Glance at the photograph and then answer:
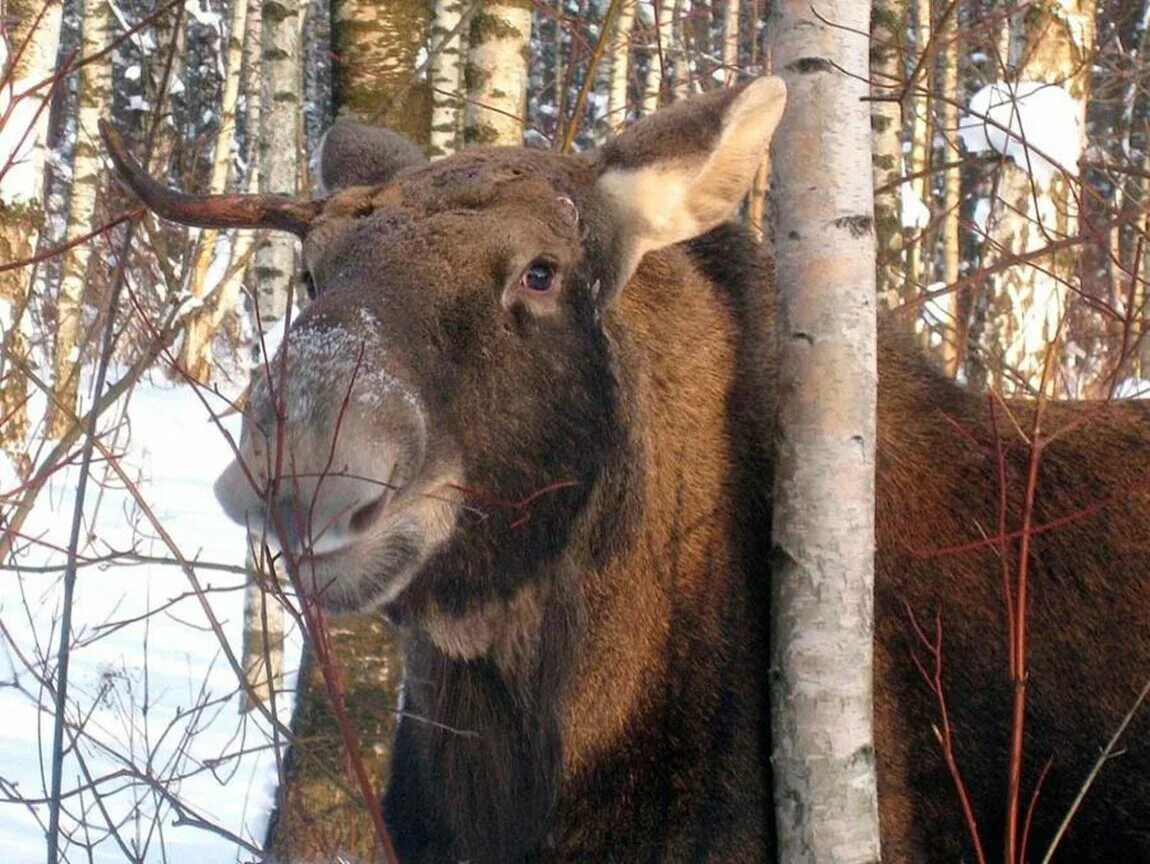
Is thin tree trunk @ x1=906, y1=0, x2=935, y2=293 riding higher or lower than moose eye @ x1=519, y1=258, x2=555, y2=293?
higher

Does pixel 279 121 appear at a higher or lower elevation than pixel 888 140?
higher

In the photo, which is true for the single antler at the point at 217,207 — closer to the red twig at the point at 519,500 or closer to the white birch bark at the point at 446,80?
the red twig at the point at 519,500

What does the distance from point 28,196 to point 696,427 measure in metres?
4.56

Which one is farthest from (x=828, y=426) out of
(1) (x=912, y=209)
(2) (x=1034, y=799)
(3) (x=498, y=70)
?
(1) (x=912, y=209)

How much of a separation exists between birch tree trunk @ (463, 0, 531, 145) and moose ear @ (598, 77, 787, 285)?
6.64ft

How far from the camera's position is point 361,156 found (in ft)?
13.5

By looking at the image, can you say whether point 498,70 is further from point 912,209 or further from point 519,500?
point 912,209

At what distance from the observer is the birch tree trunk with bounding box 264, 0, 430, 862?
5449mm

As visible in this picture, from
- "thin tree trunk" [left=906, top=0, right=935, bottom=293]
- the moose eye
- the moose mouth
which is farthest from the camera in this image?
"thin tree trunk" [left=906, top=0, right=935, bottom=293]

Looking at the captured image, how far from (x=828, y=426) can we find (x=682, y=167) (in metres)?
0.74

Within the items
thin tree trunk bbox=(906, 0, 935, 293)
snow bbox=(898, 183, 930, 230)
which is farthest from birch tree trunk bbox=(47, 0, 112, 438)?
snow bbox=(898, 183, 930, 230)

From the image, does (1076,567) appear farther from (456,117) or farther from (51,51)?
(51,51)

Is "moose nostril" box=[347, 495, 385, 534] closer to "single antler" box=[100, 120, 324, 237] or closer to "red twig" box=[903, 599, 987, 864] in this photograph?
"single antler" box=[100, 120, 324, 237]

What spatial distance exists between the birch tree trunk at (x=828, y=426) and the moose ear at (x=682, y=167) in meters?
0.19
